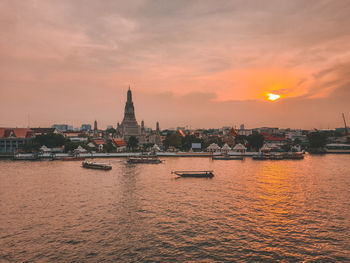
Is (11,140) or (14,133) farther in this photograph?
(14,133)

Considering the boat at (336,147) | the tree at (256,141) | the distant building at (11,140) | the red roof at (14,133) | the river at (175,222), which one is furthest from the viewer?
the boat at (336,147)

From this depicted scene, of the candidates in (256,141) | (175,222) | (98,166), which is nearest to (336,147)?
(256,141)

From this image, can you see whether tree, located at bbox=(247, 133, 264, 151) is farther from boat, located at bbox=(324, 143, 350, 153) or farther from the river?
the river

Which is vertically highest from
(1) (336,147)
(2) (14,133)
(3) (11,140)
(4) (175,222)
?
(2) (14,133)

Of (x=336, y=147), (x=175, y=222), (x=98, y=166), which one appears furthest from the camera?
(x=336, y=147)

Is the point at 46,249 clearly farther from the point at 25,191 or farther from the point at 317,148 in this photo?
the point at 317,148

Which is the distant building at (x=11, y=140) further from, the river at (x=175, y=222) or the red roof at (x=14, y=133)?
the river at (x=175, y=222)

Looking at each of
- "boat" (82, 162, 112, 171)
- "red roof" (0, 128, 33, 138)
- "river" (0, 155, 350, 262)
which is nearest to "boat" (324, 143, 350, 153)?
"river" (0, 155, 350, 262)

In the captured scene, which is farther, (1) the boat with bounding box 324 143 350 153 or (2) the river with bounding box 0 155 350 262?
(1) the boat with bounding box 324 143 350 153

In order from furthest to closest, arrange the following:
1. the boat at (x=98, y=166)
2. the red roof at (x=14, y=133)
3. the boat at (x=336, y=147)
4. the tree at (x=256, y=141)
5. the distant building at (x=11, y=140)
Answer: the boat at (x=336, y=147)
the red roof at (x=14, y=133)
the tree at (x=256, y=141)
the distant building at (x=11, y=140)
the boat at (x=98, y=166)

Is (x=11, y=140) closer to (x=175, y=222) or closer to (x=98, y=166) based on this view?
(x=98, y=166)

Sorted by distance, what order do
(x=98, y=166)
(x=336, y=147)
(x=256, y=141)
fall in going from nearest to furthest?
(x=98, y=166)
(x=256, y=141)
(x=336, y=147)

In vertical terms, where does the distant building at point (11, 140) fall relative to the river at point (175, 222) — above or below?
above

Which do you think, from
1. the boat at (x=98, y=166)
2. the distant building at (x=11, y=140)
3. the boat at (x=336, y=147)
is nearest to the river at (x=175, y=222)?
the boat at (x=98, y=166)
